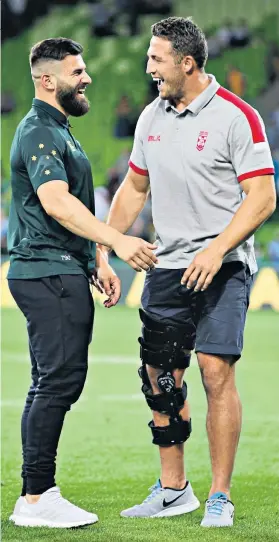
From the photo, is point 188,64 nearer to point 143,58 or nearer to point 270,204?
point 270,204

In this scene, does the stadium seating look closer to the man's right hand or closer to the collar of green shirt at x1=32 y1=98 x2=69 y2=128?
the collar of green shirt at x1=32 y1=98 x2=69 y2=128

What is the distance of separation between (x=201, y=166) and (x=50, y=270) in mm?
863

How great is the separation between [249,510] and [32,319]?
144cm

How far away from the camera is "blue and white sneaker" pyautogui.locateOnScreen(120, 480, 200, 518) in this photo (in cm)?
491

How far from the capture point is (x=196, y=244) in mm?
4898

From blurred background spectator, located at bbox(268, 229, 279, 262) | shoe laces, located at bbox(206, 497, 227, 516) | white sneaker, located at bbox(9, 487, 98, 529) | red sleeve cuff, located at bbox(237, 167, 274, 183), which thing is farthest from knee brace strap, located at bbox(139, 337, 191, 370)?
blurred background spectator, located at bbox(268, 229, 279, 262)

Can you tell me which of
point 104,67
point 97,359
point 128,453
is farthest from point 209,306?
point 104,67

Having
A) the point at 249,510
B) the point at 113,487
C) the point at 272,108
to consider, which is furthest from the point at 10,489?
the point at 272,108

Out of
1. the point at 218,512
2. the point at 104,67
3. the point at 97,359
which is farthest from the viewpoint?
the point at 104,67

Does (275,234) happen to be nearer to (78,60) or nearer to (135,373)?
(135,373)

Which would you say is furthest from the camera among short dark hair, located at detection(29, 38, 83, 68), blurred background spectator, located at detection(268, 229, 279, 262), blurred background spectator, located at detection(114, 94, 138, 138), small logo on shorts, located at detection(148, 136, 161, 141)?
blurred background spectator, located at detection(114, 94, 138, 138)

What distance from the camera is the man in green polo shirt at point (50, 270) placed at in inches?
178

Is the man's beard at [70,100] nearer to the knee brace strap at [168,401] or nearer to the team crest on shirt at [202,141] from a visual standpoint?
the team crest on shirt at [202,141]

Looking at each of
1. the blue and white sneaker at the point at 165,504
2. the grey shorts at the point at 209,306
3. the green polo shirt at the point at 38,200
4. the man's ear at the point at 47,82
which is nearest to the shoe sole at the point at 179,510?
the blue and white sneaker at the point at 165,504
